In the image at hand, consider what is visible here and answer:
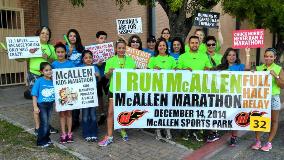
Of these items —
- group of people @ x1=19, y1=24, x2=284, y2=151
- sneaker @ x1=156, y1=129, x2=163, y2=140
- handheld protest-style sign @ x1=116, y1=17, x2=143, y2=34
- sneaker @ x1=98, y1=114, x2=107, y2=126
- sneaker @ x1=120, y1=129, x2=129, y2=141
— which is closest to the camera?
group of people @ x1=19, y1=24, x2=284, y2=151

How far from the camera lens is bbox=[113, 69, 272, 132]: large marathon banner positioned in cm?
605

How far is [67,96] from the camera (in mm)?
5750

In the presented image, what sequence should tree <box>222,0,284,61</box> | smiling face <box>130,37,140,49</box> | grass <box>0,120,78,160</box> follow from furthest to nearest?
tree <box>222,0,284,61</box>
smiling face <box>130,37,140,49</box>
grass <box>0,120,78,160</box>

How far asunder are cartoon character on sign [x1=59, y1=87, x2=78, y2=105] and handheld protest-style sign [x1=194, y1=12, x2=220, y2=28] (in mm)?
3292

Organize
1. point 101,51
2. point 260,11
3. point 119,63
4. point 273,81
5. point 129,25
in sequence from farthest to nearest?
point 260,11
point 129,25
point 101,51
point 119,63
point 273,81

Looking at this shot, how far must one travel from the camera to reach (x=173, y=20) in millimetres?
9461

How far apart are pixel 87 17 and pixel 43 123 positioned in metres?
7.64

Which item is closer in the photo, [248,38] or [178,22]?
[248,38]

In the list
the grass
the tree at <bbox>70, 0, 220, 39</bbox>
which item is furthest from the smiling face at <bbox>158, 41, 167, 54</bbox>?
the tree at <bbox>70, 0, 220, 39</bbox>

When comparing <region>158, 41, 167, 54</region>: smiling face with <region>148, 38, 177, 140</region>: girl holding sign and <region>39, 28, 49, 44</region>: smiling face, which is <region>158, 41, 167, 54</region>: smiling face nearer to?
<region>148, 38, 177, 140</region>: girl holding sign

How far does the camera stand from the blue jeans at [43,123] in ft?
18.1

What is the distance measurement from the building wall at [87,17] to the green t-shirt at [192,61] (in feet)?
21.1

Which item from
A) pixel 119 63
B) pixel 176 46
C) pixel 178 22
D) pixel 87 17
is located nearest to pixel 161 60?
pixel 176 46

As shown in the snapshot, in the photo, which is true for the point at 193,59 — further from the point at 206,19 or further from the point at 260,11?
the point at 260,11
